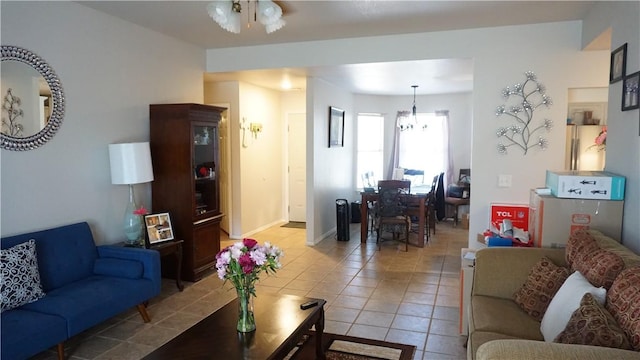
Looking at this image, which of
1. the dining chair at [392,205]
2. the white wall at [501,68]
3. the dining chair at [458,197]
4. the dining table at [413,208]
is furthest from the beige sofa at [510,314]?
the dining chair at [458,197]

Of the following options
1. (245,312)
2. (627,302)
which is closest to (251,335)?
(245,312)

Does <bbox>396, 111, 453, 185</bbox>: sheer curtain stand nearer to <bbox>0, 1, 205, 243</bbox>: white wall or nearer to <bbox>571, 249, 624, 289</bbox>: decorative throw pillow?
<bbox>0, 1, 205, 243</bbox>: white wall

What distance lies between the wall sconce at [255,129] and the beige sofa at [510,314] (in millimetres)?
4536

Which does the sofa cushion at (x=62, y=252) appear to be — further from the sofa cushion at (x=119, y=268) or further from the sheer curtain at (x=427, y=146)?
the sheer curtain at (x=427, y=146)

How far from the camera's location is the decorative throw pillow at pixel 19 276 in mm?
2695

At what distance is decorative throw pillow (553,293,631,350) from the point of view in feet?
5.29

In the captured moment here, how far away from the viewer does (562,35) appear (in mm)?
4145

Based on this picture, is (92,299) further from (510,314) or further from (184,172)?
(510,314)

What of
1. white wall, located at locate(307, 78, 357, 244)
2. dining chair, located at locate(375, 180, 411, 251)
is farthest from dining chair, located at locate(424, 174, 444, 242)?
white wall, located at locate(307, 78, 357, 244)

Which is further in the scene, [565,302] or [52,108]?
[52,108]

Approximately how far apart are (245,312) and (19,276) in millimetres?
1615

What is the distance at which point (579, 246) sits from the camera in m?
Answer: 2.45

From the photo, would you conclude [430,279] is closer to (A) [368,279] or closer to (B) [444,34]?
(A) [368,279]

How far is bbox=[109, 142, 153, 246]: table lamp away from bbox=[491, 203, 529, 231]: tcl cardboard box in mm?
3430
